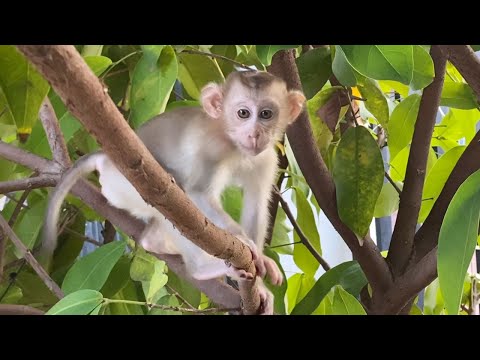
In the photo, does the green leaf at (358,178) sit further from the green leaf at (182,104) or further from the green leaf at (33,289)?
the green leaf at (33,289)

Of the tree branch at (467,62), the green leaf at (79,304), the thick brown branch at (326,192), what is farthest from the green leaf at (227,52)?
the green leaf at (79,304)

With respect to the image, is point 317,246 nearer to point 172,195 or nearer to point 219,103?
point 219,103

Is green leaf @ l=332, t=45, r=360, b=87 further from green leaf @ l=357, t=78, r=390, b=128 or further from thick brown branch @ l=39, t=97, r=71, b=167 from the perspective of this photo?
thick brown branch @ l=39, t=97, r=71, b=167

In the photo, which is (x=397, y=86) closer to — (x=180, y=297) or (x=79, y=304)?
(x=180, y=297)

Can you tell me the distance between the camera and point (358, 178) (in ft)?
2.57

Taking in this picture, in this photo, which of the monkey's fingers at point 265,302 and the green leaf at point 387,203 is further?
the green leaf at point 387,203

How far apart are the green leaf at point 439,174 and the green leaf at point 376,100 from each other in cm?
10

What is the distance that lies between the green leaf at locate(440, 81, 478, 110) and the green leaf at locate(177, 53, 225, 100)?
0.30 metres

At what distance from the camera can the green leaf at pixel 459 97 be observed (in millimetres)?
834

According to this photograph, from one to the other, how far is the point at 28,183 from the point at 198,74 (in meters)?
0.28

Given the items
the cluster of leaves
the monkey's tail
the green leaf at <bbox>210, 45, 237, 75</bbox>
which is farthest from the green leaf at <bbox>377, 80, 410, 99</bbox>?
the monkey's tail
